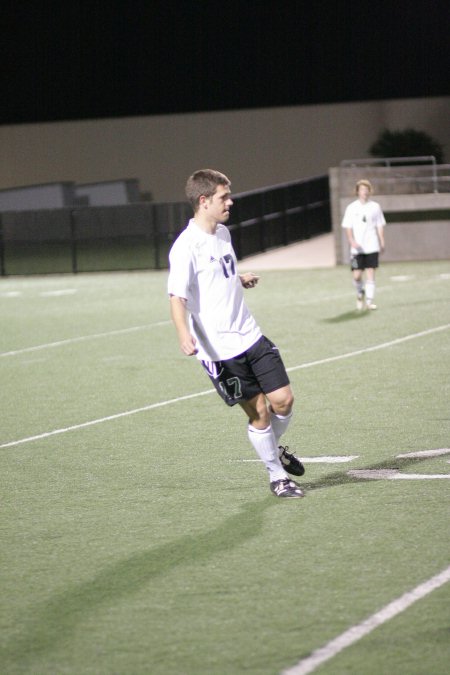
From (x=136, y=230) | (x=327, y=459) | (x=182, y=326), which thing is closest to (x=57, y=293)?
(x=136, y=230)

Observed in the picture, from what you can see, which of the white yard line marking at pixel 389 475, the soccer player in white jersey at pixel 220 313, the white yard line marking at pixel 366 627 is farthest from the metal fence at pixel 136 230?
the white yard line marking at pixel 366 627

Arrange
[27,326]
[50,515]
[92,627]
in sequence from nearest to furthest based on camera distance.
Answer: [92,627], [50,515], [27,326]

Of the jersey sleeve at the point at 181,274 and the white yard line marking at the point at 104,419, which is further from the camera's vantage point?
the white yard line marking at the point at 104,419

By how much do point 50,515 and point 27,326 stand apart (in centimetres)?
1335

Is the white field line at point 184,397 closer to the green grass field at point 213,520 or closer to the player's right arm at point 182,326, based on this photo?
the green grass field at point 213,520

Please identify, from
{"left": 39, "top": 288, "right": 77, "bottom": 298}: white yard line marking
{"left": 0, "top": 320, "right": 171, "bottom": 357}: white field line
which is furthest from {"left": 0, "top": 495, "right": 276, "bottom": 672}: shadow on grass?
{"left": 39, "top": 288, "right": 77, "bottom": 298}: white yard line marking

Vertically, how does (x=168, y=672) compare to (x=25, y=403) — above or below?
above

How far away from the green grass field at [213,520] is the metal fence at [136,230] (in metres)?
19.2

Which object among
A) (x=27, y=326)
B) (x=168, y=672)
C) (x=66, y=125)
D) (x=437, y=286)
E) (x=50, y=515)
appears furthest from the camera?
(x=66, y=125)

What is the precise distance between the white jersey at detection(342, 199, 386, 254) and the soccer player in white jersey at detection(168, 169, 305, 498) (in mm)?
13045

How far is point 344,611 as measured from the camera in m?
5.65

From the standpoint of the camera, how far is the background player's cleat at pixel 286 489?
7984mm

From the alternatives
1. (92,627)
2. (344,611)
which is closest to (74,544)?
(92,627)

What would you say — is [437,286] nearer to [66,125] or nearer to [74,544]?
[74,544]
